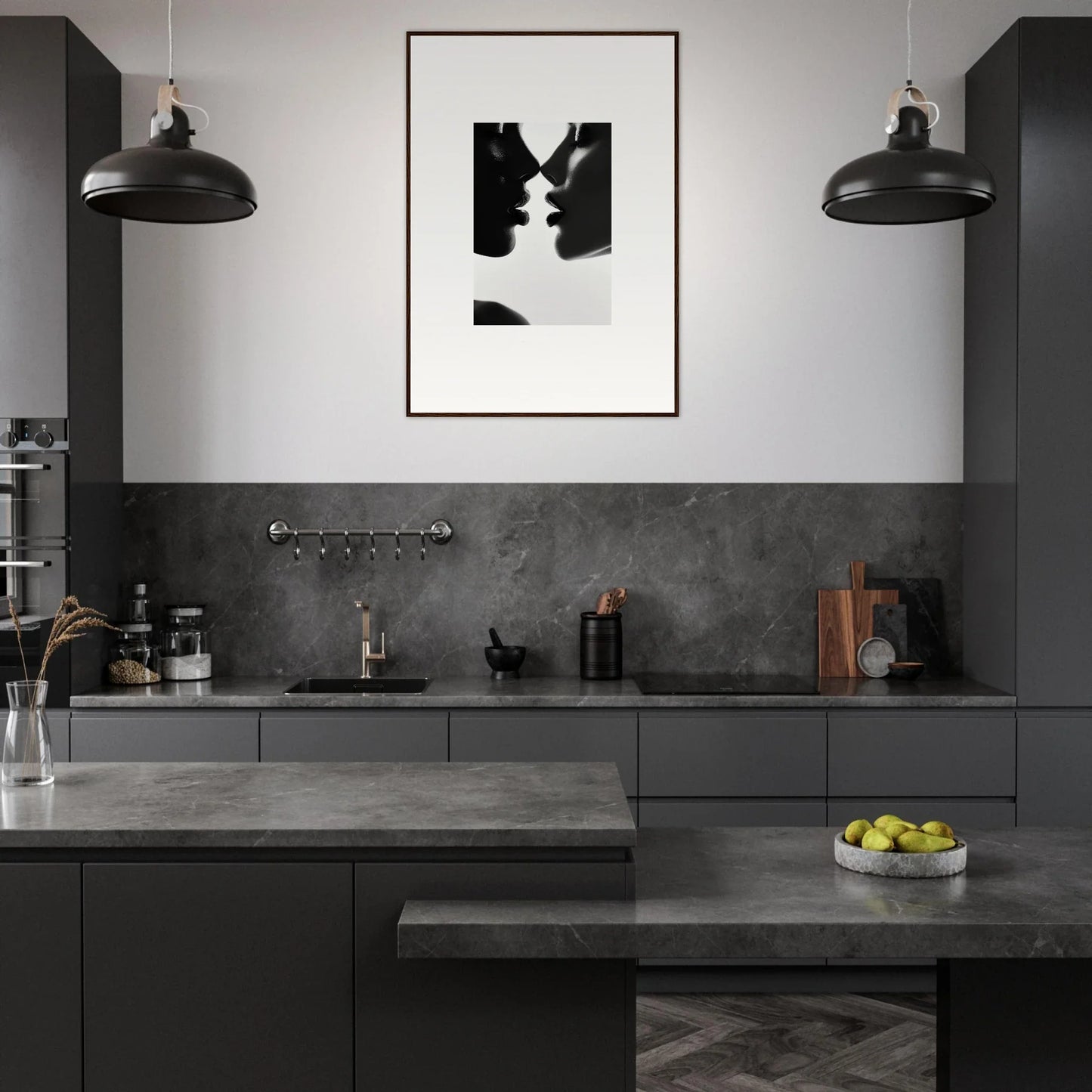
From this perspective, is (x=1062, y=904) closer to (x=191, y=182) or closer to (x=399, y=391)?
(x=191, y=182)

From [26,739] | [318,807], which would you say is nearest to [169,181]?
[26,739]

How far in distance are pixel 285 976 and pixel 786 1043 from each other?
203 cm

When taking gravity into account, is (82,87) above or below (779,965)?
above

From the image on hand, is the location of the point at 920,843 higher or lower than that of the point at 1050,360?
lower

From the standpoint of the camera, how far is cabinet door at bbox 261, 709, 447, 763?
12.9 feet

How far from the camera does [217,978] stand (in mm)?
2137

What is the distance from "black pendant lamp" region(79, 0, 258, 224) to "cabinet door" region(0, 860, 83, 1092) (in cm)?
141

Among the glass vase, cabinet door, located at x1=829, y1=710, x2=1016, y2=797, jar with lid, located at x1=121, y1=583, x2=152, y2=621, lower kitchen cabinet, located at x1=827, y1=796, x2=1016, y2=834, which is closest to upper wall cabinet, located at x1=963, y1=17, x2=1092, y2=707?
cabinet door, located at x1=829, y1=710, x2=1016, y2=797

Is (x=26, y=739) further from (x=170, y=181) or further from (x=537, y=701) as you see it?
(x=537, y=701)

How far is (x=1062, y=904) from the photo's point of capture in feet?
6.60

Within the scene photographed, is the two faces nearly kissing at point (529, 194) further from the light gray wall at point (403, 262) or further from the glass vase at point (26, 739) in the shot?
the glass vase at point (26, 739)

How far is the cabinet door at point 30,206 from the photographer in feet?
12.9

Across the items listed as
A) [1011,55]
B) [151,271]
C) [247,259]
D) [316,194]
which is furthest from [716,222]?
[151,271]

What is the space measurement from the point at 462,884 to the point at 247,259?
324cm
